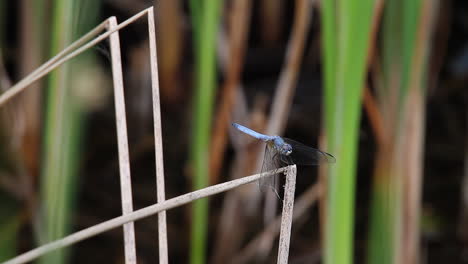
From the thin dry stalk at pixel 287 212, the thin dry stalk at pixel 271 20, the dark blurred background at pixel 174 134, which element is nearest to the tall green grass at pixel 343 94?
the thin dry stalk at pixel 287 212

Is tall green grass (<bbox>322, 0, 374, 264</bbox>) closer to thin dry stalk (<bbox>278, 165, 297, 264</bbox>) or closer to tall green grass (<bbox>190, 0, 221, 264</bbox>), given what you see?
thin dry stalk (<bbox>278, 165, 297, 264</bbox>)

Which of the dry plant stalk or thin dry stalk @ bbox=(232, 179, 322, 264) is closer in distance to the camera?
the dry plant stalk

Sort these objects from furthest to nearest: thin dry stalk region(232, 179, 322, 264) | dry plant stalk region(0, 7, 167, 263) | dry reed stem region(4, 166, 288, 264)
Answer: thin dry stalk region(232, 179, 322, 264), dry plant stalk region(0, 7, 167, 263), dry reed stem region(4, 166, 288, 264)

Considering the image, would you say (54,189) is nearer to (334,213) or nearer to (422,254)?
(334,213)

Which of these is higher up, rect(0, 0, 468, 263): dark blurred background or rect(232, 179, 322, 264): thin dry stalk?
rect(0, 0, 468, 263): dark blurred background

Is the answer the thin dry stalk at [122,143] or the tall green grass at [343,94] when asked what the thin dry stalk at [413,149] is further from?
the thin dry stalk at [122,143]

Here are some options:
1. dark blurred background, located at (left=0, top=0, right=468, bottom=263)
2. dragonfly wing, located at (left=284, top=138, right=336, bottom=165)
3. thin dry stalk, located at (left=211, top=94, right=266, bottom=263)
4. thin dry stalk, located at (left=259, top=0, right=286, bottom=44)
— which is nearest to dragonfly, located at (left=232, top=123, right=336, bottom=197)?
dragonfly wing, located at (left=284, top=138, right=336, bottom=165)
